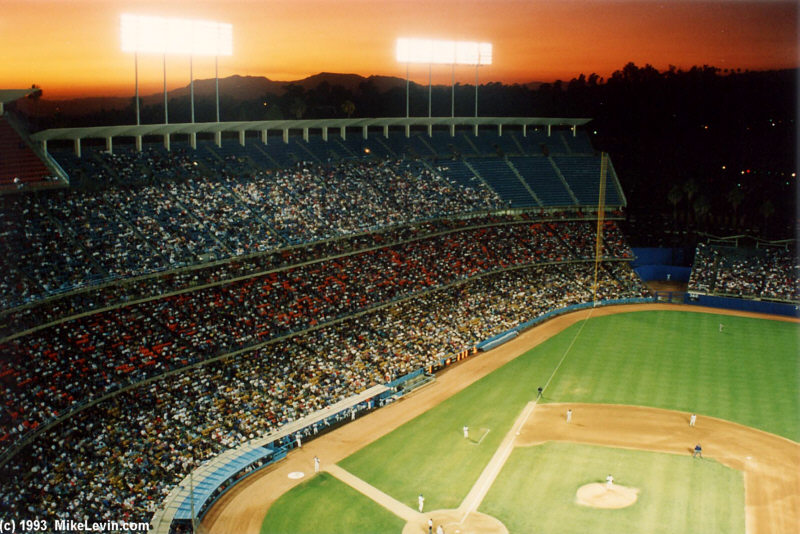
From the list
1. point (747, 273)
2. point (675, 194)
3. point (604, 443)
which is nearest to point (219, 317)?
point (604, 443)

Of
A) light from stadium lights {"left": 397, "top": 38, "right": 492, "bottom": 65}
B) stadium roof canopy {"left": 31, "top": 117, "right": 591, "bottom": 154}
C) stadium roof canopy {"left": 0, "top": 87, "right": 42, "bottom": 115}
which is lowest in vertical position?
stadium roof canopy {"left": 31, "top": 117, "right": 591, "bottom": 154}

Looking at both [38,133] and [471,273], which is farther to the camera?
[471,273]

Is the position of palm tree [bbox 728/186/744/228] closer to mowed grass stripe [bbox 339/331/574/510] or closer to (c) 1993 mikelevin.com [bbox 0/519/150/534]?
mowed grass stripe [bbox 339/331/574/510]

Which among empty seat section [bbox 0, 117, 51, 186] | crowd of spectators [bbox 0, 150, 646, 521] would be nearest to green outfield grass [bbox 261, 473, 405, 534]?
crowd of spectators [bbox 0, 150, 646, 521]

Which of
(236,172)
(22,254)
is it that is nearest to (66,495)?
(22,254)

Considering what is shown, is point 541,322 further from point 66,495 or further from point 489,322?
point 66,495

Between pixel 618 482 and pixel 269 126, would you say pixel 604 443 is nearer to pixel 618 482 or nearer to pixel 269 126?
pixel 618 482

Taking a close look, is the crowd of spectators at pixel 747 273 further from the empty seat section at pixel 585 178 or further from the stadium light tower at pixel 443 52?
the stadium light tower at pixel 443 52
